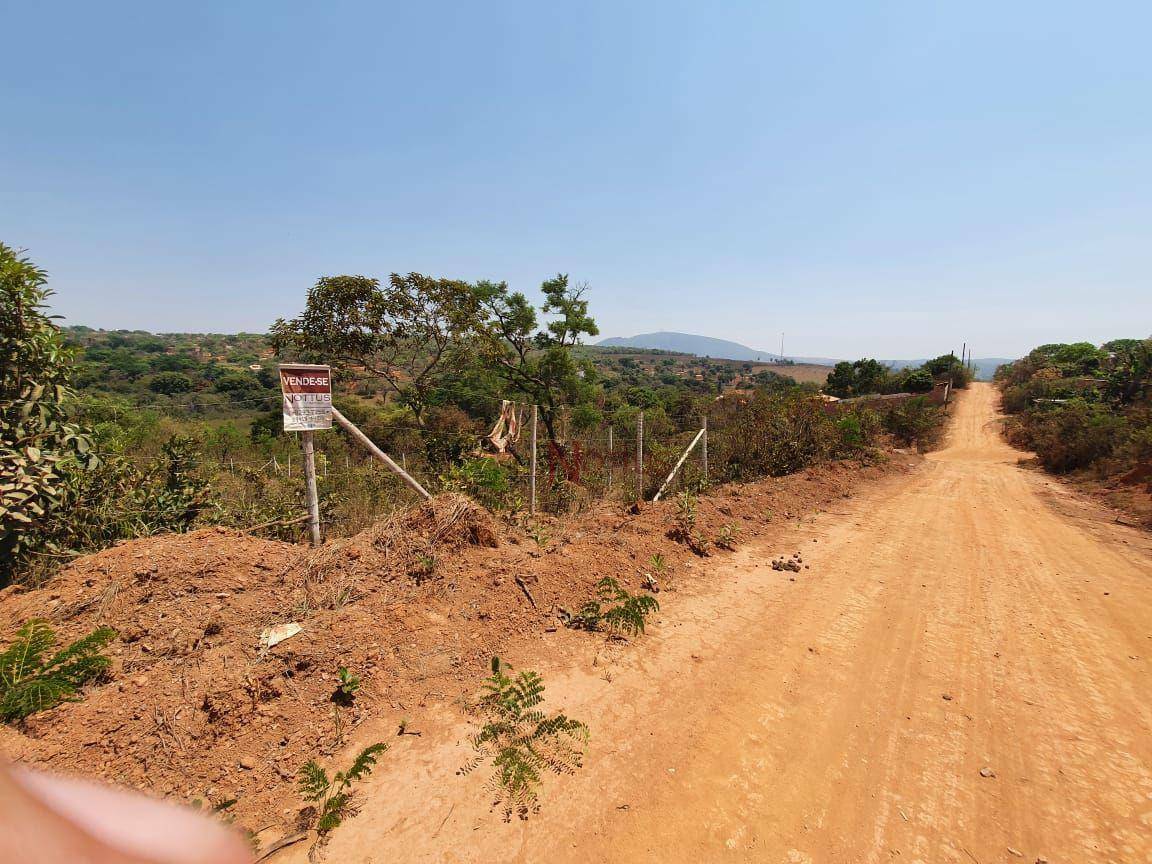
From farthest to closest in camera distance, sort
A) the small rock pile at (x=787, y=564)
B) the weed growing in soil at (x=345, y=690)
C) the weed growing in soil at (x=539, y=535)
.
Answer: the small rock pile at (x=787, y=564), the weed growing in soil at (x=539, y=535), the weed growing in soil at (x=345, y=690)

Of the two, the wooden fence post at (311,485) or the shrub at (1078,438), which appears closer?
the wooden fence post at (311,485)

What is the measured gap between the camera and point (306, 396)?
430 cm

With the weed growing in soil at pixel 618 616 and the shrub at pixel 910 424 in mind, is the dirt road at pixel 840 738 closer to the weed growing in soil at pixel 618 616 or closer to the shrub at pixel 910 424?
the weed growing in soil at pixel 618 616

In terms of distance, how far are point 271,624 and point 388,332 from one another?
983 cm

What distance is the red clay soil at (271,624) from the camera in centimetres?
264

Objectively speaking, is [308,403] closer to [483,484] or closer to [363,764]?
[483,484]

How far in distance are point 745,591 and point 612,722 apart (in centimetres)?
254

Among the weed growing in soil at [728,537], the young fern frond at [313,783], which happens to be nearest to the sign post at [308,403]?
the young fern frond at [313,783]

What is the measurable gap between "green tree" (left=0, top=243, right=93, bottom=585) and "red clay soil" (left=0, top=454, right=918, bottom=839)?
56 cm

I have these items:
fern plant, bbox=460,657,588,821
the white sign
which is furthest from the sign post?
fern plant, bbox=460,657,588,821

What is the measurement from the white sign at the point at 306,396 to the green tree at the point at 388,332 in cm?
772

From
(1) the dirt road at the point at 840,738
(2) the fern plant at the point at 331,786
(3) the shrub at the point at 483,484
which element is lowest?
(1) the dirt road at the point at 840,738

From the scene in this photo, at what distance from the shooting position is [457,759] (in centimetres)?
281

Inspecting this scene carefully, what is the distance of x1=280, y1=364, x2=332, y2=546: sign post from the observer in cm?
419
